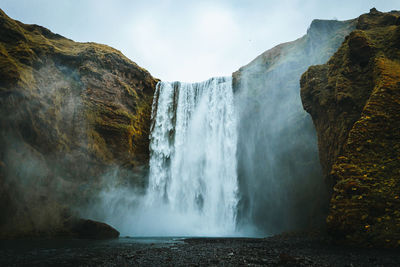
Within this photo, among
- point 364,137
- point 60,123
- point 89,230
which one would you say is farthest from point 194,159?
point 364,137

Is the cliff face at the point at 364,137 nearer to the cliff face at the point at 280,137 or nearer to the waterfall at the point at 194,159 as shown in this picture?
the cliff face at the point at 280,137

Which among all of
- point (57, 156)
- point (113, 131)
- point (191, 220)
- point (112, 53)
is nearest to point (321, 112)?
point (191, 220)

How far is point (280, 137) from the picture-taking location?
21.6m

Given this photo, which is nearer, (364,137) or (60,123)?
(364,137)

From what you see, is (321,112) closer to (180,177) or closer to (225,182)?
(225,182)

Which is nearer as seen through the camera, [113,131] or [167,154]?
[113,131]

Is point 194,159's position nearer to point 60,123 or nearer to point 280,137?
point 280,137

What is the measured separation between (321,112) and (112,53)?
2046 cm

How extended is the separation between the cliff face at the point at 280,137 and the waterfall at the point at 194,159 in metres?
1.49

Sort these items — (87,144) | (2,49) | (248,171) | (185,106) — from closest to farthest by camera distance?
(2,49), (87,144), (248,171), (185,106)

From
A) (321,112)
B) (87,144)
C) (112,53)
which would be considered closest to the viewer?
(321,112)

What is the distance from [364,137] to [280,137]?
13.4 m

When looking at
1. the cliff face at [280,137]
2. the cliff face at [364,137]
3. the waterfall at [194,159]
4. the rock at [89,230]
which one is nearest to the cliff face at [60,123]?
the rock at [89,230]

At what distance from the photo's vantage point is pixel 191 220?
69.4 ft
